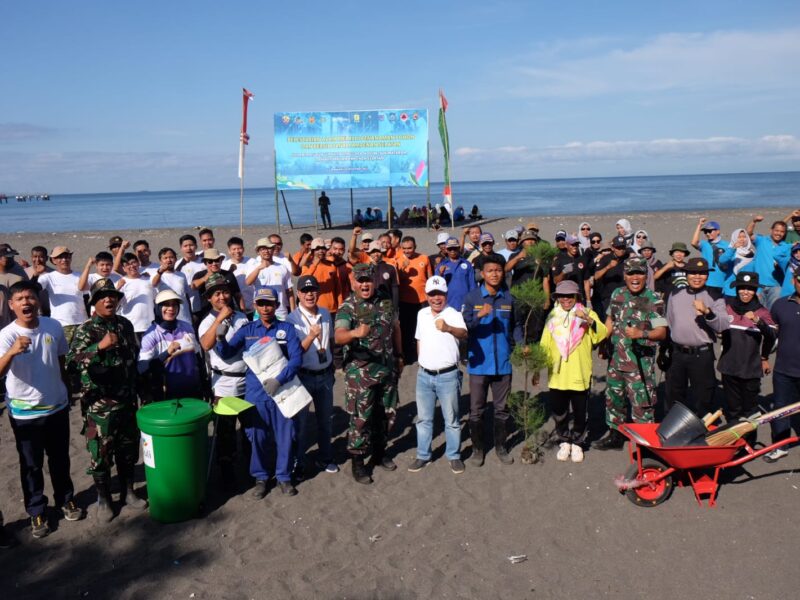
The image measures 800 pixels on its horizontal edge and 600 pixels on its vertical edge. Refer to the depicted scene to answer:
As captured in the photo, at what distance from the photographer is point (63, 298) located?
25.0ft

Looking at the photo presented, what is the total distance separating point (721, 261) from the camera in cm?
984

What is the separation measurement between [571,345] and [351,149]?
62.6ft

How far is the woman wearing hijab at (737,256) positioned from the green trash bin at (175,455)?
8.15m

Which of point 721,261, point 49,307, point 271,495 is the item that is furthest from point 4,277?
point 721,261

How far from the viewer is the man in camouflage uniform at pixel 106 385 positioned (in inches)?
197

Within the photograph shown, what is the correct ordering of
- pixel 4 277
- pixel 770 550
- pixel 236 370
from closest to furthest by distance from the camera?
pixel 770 550 < pixel 236 370 < pixel 4 277

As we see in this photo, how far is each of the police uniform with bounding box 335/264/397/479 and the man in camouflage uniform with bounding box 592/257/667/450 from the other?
2231 mm

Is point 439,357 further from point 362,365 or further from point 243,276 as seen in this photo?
point 243,276

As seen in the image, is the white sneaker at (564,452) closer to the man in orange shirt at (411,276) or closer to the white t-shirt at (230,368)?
the white t-shirt at (230,368)

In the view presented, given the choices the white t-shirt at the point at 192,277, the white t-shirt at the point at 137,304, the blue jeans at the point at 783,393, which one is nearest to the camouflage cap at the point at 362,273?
the white t-shirt at the point at 137,304

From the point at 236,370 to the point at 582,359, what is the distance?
3.34m

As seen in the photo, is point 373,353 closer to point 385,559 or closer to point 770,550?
point 385,559

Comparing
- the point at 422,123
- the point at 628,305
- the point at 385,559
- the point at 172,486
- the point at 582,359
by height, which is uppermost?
the point at 422,123

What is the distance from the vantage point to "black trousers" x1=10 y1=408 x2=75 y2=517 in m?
5.04
